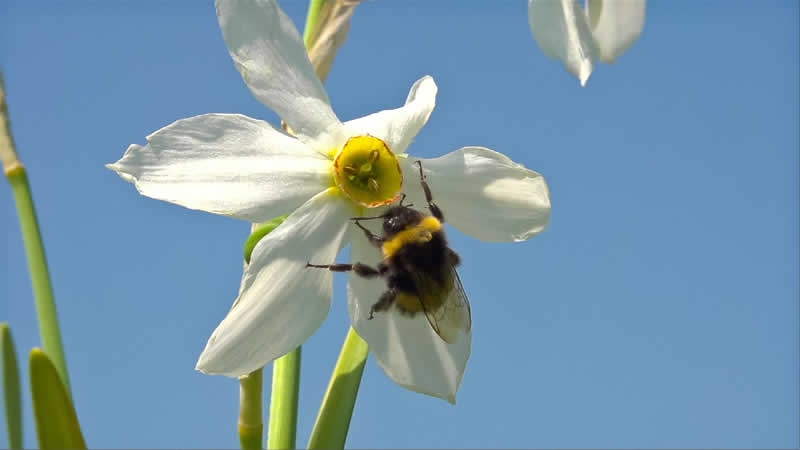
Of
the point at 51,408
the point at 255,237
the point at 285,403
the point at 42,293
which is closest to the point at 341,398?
the point at 285,403

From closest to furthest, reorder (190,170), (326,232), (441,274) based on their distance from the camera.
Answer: (190,170) < (326,232) < (441,274)

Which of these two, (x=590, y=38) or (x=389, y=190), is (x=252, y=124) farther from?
(x=590, y=38)

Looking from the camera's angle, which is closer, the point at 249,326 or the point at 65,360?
the point at 249,326

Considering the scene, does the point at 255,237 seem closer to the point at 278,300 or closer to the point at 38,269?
the point at 278,300

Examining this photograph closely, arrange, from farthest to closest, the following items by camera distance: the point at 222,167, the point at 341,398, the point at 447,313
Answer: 1. the point at 341,398
2. the point at 447,313
3. the point at 222,167

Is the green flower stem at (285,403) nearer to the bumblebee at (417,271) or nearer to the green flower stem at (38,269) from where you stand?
the bumblebee at (417,271)

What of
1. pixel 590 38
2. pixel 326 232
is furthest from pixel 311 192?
pixel 590 38
